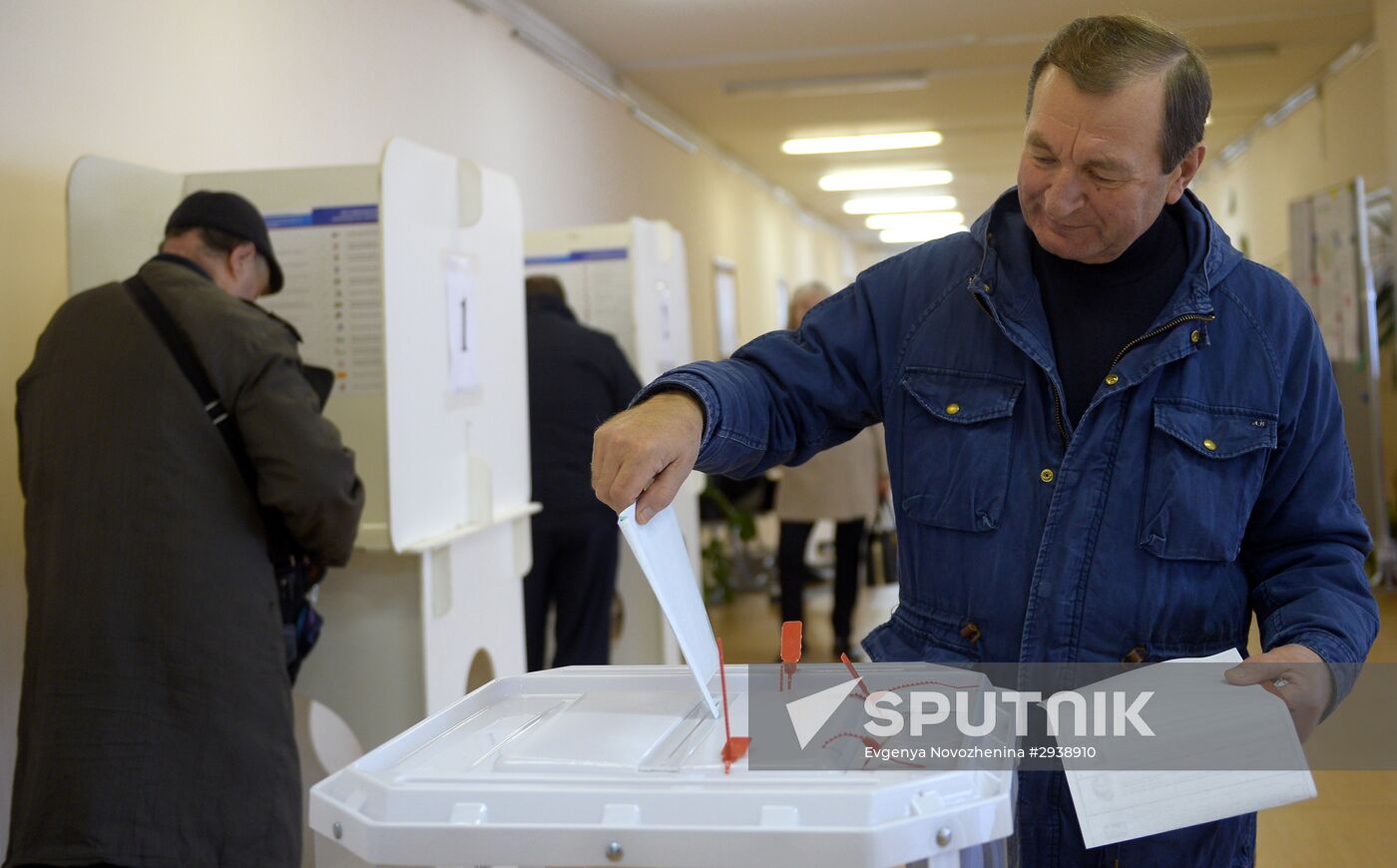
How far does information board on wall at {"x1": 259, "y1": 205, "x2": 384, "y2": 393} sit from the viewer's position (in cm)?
296

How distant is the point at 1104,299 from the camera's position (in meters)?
1.41

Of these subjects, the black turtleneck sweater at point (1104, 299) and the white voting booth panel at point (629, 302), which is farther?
the white voting booth panel at point (629, 302)

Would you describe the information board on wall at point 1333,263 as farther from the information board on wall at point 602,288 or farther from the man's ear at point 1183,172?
the man's ear at point 1183,172

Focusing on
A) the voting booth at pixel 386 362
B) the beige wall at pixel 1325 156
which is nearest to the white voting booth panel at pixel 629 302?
the voting booth at pixel 386 362

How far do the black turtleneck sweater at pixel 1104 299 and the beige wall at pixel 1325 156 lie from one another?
5305mm

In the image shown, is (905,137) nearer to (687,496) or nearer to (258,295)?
(687,496)

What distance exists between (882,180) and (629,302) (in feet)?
29.6

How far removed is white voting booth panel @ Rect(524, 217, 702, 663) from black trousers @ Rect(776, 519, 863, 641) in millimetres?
438

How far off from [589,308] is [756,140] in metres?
6.19

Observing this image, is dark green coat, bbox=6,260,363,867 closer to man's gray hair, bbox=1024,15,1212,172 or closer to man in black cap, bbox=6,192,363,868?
man in black cap, bbox=6,192,363,868

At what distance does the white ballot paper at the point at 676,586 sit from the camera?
0.99m

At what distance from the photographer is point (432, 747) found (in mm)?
1089

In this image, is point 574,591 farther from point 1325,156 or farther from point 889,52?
point 1325,156

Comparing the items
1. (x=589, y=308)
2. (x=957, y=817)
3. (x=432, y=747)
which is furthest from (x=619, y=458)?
(x=589, y=308)
